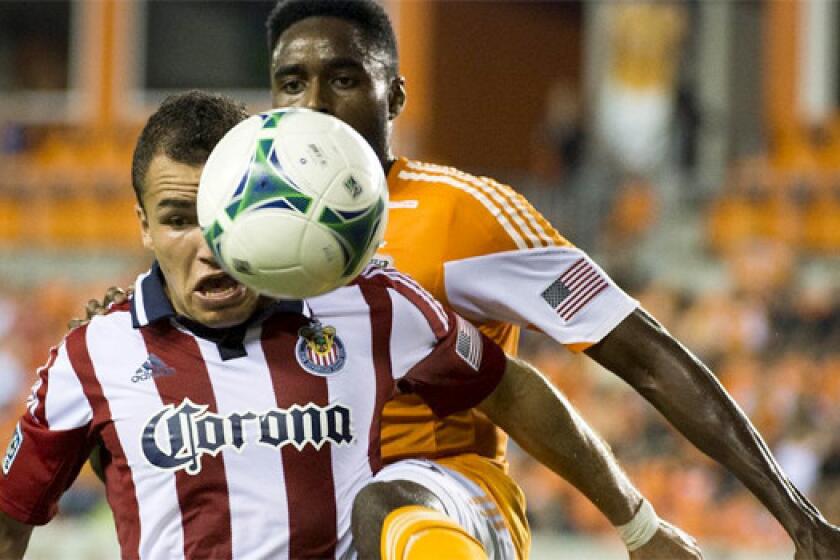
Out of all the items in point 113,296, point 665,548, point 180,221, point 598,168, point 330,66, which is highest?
point 330,66

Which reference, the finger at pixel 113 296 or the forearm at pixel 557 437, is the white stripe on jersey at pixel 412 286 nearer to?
the forearm at pixel 557 437

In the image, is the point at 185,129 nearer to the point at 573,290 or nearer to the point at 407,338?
the point at 407,338

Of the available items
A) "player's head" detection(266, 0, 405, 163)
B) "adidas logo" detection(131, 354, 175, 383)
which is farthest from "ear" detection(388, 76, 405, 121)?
"adidas logo" detection(131, 354, 175, 383)

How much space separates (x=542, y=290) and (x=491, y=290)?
128 mm

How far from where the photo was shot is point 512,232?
4098 mm

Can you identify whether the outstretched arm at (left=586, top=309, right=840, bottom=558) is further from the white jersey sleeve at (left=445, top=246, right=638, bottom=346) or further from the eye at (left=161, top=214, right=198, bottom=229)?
the eye at (left=161, top=214, right=198, bottom=229)

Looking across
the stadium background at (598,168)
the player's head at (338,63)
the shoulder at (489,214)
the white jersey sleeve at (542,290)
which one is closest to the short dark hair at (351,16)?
the player's head at (338,63)

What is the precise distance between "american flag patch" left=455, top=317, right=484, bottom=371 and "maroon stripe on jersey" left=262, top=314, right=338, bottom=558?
1.07ft

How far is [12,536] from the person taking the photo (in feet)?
11.5

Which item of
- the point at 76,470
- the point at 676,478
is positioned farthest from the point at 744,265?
the point at 76,470

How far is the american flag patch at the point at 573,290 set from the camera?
4.07m

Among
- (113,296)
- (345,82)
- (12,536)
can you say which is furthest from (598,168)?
(12,536)

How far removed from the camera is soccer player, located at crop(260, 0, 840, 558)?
3857 mm

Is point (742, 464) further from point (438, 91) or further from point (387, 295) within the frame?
point (438, 91)
